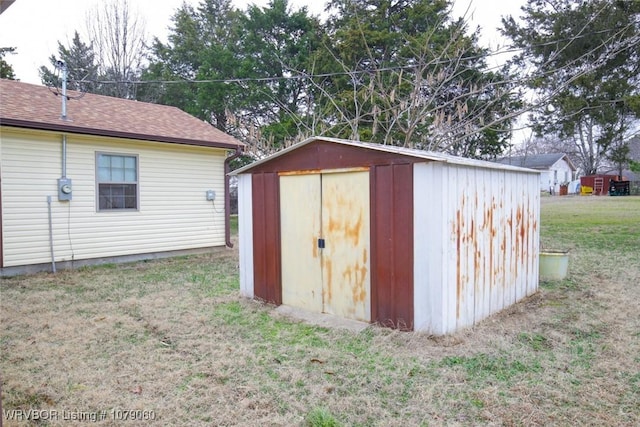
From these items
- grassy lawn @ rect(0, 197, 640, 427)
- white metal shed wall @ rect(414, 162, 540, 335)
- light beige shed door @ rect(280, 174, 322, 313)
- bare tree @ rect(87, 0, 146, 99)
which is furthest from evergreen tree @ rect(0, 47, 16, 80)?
white metal shed wall @ rect(414, 162, 540, 335)

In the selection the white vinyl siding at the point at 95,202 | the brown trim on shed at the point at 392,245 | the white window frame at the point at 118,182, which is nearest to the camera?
the brown trim on shed at the point at 392,245

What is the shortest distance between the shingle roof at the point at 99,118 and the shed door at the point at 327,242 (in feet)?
15.5

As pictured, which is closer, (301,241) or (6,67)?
(301,241)

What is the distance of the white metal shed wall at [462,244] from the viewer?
13.2ft

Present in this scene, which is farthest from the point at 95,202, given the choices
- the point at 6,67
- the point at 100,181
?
the point at 6,67

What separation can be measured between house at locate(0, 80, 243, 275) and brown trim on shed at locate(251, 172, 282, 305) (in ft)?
13.5

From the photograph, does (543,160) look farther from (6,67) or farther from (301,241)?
(301,241)

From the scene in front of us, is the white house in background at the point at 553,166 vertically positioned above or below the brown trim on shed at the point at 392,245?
above

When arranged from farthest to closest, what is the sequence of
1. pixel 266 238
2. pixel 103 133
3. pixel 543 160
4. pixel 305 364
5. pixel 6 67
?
1. pixel 543 160
2. pixel 6 67
3. pixel 103 133
4. pixel 266 238
5. pixel 305 364

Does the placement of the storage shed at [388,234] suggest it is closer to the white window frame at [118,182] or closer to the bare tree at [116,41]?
the white window frame at [118,182]

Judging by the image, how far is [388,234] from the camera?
4359 mm

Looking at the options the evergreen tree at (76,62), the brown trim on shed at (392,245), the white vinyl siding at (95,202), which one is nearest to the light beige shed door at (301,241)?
the brown trim on shed at (392,245)

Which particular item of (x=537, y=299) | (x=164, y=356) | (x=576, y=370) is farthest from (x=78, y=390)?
(x=537, y=299)

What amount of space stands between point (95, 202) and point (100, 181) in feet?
1.35
